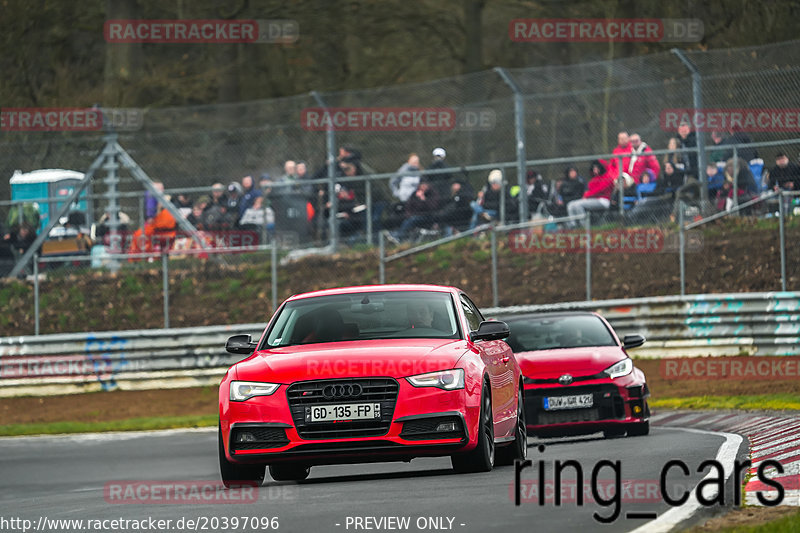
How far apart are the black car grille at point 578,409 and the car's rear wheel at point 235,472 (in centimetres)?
502

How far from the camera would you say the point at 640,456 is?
1203 cm

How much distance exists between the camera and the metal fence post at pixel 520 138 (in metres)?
24.0

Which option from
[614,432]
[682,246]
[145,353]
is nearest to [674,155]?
[682,246]

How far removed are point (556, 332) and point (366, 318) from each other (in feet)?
18.5

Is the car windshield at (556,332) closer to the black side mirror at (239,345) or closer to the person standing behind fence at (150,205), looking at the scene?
the black side mirror at (239,345)

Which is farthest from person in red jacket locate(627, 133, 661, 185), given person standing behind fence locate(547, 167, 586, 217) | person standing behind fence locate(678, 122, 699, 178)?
person standing behind fence locate(547, 167, 586, 217)

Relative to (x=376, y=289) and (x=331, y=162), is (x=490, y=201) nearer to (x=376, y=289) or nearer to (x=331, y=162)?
(x=331, y=162)

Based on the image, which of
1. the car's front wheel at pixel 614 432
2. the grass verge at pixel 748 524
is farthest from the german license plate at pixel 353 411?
the car's front wheel at pixel 614 432

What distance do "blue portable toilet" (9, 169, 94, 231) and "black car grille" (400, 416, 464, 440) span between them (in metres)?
17.0

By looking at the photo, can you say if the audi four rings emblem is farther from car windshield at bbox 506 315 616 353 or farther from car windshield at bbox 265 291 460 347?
car windshield at bbox 506 315 616 353

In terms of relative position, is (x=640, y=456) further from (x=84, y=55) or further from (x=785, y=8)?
(x=84, y=55)

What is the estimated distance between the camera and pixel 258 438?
1040cm

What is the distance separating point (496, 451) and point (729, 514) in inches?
154

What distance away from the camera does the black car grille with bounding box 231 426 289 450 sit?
1034cm
